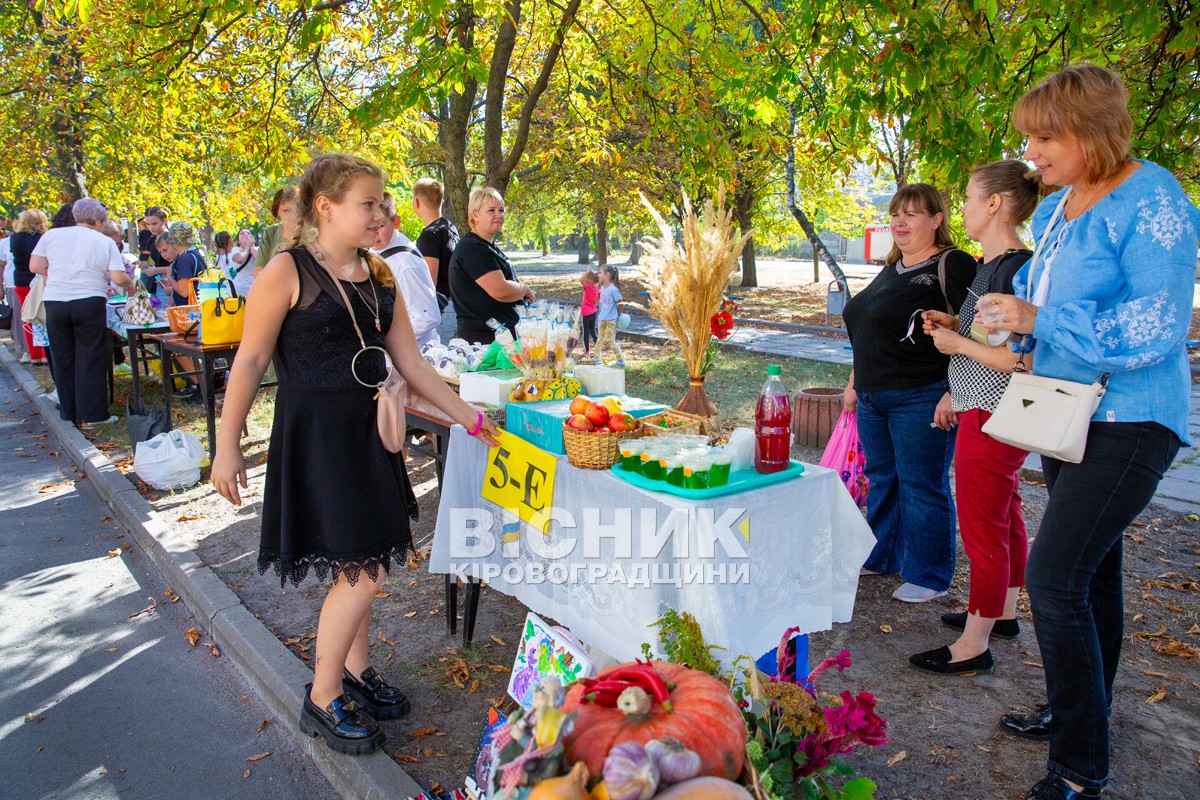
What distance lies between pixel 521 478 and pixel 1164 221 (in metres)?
2.22

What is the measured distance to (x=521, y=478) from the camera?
10.4 ft

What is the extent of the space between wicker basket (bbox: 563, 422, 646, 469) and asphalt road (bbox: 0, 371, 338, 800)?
1.49 metres

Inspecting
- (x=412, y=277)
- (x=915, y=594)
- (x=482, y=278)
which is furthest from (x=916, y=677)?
(x=412, y=277)

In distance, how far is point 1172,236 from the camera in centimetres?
217

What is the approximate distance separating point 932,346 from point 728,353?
968cm

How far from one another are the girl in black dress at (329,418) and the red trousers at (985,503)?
7.29 ft

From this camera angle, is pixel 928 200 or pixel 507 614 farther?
pixel 507 614

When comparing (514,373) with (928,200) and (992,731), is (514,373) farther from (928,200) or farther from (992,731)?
(992,731)

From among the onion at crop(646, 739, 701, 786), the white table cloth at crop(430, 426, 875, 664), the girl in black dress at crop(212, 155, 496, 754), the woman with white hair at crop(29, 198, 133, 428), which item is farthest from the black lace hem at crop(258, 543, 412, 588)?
the woman with white hair at crop(29, 198, 133, 428)

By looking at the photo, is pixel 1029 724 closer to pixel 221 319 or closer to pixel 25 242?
pixel 221 319

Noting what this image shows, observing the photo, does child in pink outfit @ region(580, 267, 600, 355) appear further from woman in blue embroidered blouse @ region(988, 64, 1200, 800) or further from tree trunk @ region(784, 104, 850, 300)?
woman in blue embroidered blouse @ region(988, 64, 1200, 800)

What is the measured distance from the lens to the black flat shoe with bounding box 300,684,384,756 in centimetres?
287

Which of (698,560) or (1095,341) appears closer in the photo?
(1095,341)

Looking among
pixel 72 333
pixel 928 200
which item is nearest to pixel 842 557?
pixel 928 200
